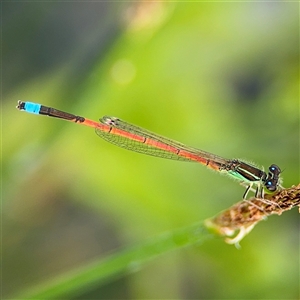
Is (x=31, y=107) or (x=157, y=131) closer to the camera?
(x=31, y=107)

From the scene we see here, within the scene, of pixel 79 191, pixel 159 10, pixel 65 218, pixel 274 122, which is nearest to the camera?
pixel 159 10

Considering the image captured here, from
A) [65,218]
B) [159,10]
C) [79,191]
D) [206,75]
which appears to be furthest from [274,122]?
[65,218]

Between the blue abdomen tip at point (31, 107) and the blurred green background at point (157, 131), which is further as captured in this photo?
the blurred green background at point (157, 131)

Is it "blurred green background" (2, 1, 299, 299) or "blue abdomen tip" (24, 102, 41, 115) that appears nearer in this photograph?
"blue abdomen tip" (24, 102, 41, 115)

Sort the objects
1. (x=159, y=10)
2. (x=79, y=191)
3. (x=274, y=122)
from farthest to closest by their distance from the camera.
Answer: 1. (x=79, y=191)
2. (x=274, y=122)
3. (x=159, y=10)

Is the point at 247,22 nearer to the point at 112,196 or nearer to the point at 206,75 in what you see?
the point at 206,75

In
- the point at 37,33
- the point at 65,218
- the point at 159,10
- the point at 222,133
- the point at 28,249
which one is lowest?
the point at 28,249

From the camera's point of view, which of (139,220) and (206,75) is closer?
(139,220)

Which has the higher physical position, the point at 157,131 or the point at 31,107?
the point at 157,131
